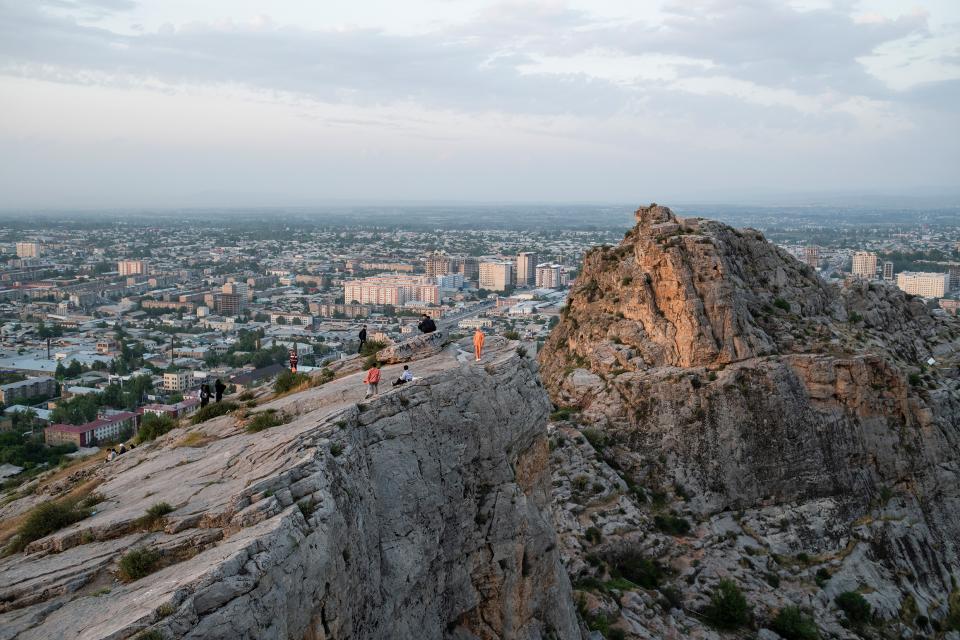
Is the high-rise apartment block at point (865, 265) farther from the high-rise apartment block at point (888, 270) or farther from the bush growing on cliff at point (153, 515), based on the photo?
the bush growing on cliff at point (153, 515)

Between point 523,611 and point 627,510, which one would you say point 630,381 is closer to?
point 627,510

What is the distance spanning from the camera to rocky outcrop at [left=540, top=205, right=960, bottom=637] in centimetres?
1981

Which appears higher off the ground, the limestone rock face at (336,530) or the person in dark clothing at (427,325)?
the person in dark clothing at (427,325)

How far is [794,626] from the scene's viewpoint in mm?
17922

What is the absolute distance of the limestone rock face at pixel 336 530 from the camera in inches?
318

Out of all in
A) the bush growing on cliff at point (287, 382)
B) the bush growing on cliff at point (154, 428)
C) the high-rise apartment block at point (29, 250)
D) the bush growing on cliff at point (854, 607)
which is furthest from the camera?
the high-rise apartment block at point (29, 250)

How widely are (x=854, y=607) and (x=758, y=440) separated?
4.51 m

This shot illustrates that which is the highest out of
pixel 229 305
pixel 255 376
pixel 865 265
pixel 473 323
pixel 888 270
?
pixel 865 265

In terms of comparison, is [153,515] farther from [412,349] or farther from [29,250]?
[29,250]

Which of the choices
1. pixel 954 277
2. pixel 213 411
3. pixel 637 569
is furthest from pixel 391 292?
pixel 213 411

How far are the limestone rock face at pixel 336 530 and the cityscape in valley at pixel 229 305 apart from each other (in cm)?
437

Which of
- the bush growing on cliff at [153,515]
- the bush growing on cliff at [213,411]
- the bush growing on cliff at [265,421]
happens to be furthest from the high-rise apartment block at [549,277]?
the bush growing on cliff at [153,515]

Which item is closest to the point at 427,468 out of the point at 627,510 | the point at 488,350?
the point at 488,350

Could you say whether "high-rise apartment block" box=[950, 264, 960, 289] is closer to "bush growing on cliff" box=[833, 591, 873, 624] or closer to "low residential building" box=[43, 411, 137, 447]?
"low residential building" box=[43, 411, 137, 447]
